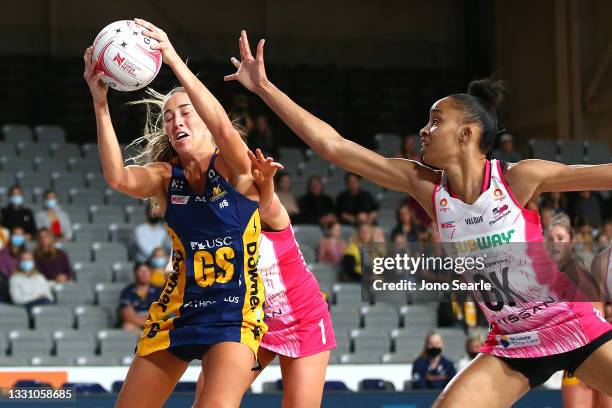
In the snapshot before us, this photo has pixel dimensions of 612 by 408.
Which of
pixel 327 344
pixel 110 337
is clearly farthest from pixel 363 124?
pixel 327 344

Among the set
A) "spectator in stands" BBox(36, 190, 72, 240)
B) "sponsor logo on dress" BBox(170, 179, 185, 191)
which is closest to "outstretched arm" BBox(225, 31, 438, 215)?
"sponsor logo on dress" BBox(170, 179, 185, 191)

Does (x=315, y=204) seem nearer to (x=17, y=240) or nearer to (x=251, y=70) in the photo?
(x=17, y=240)

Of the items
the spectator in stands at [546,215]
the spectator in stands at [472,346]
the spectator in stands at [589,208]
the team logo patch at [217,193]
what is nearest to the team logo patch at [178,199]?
the team logo patch at [217,193]

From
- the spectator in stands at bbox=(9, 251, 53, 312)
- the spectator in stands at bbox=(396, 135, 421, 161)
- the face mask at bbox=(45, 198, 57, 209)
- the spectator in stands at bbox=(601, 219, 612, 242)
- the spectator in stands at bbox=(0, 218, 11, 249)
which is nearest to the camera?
the spectator in stands at bbox=(9, 251, 53, 312)

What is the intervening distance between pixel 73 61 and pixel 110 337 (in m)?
8.29

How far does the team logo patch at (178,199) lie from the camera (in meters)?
4.43

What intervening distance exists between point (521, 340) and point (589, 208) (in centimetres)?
943

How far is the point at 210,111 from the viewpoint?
4172 mm

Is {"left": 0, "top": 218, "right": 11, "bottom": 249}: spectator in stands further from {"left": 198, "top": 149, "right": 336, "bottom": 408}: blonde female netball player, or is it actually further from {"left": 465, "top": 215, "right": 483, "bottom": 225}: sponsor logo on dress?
{"left": 465, "top": 215, "right": 483, "bottom": 225}: sponsor logo on dress

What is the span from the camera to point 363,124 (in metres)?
18.1

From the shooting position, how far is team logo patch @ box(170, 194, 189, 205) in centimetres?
443

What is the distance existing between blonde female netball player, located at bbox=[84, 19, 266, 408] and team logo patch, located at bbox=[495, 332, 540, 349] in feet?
3.54

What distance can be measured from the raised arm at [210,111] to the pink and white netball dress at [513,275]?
93 centimetres

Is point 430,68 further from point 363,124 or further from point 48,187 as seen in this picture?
point 48,187
